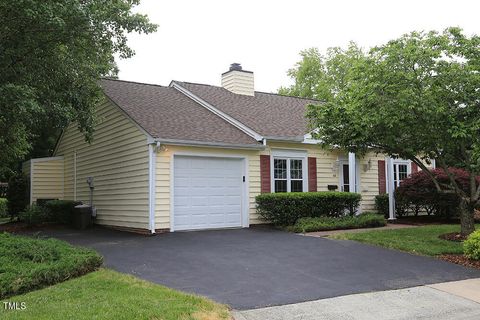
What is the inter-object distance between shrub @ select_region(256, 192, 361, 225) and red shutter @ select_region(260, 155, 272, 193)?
2.11 ft

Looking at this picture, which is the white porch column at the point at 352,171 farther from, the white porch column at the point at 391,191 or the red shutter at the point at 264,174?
the red shutter at the point at 264,174

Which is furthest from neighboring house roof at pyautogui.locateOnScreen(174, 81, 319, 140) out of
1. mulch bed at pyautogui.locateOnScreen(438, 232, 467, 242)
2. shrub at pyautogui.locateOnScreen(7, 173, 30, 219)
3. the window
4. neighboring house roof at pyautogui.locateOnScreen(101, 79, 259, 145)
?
shrub at pyautogui.locateOnScreen(7, 173, 30, 219)

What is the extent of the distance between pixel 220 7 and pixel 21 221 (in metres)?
12.7

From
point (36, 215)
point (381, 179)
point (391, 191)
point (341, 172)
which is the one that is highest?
point (341, 172)

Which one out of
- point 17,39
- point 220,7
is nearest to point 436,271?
point 220,7

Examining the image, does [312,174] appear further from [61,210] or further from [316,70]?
[316,70]

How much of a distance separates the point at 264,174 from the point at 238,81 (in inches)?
265

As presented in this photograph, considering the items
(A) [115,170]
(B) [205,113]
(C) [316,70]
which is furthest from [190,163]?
(C) [316,70]

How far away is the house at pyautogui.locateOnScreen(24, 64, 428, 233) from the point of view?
13930 mm

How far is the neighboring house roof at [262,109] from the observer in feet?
54.1

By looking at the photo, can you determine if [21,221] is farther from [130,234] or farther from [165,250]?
[165,250]

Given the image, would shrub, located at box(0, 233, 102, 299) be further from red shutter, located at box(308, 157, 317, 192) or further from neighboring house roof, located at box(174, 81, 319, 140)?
red shutter, located at box(308, 157, 317, 192)

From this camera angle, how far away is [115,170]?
51.9 feet

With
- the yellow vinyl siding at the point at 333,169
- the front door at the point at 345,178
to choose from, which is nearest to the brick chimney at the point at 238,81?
the yellow vinyl siding at the point at 333,169
